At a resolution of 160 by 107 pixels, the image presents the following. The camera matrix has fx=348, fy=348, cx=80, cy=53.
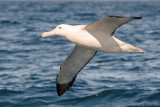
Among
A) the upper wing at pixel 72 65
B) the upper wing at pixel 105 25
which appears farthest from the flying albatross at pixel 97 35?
the upper wing at pixel 72 65

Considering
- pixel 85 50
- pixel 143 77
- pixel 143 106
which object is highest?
pixel 85 50

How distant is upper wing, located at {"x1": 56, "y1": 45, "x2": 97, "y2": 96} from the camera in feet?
29.5

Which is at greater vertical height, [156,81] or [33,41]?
[33,41]

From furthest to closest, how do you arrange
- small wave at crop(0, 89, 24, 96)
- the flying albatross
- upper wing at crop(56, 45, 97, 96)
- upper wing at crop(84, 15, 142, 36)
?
small wave at crop(0, 89, 24, 96) < upper wing at crop(56, 45, 97, 96) < the flying albatross < upper wing at crop(84, 15, 142, 36)

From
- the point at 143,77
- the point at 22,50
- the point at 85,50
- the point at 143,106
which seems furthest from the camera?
the point at 22,50

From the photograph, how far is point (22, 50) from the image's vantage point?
59.6ft

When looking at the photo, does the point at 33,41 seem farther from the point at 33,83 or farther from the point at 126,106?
the point at 126,106

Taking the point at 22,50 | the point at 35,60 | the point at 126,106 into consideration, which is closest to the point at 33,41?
the point at 22,50

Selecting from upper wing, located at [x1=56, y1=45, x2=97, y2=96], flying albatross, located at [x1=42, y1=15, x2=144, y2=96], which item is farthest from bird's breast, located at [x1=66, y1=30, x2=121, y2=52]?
upper wing, located at [x1=56, y1=45, x2=97, y2=96]

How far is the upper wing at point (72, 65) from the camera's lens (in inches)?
354

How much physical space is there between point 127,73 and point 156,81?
1.43 m

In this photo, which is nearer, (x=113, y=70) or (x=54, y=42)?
(x=113, y=70)

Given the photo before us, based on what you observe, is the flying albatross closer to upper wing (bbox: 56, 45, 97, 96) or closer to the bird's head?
the bird's head

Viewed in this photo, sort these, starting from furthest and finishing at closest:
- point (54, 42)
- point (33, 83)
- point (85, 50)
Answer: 1. point (54, 42)
2. point (33, 83)
3. point (85, 50)
